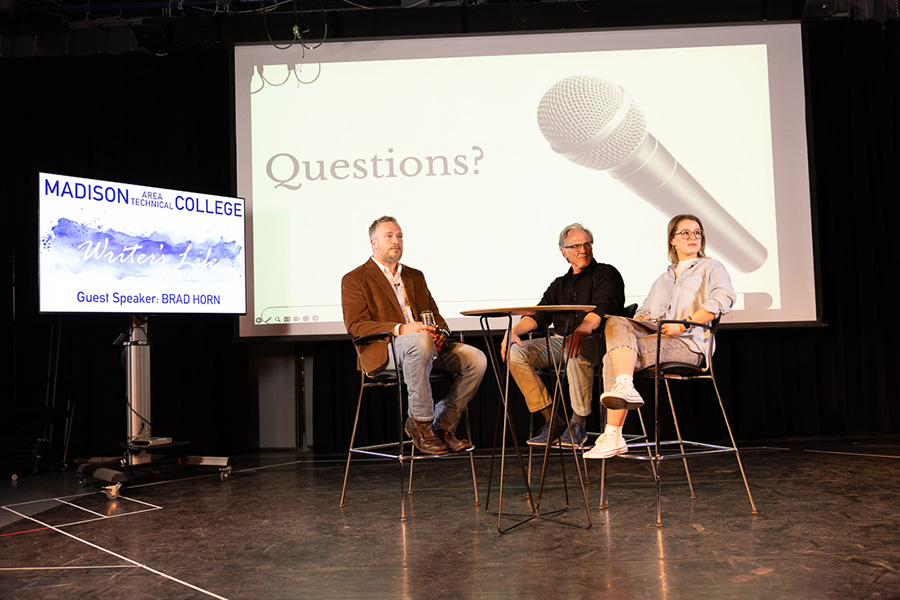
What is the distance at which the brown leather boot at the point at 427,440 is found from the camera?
2965 mm

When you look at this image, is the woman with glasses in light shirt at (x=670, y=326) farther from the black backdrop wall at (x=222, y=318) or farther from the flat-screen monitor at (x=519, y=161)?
the black backdrop wall at (x=222, y=318)

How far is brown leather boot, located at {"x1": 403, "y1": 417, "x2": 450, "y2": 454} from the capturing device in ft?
9.73

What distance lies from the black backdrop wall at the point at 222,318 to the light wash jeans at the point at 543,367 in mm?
1697

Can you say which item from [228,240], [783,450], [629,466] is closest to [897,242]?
[783,450]

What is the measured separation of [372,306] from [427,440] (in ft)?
2.32

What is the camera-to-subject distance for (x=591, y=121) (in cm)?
474

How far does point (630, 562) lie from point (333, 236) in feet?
10.4

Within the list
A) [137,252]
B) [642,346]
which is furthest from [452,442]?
[137,252]

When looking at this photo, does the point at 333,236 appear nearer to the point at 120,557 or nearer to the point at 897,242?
the point at 120,557

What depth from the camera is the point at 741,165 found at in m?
4.66

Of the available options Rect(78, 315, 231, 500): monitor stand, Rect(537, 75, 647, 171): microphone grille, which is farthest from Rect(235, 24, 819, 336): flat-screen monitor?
Rect(78, 315, 231, 500): monitor stand

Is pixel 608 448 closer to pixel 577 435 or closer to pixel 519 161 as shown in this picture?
pixel 577 435

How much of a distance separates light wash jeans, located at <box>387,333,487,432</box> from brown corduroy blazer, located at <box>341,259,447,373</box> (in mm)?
156

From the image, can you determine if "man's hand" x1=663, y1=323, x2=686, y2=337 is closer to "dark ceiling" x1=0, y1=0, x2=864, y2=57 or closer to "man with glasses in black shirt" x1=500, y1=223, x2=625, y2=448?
"man with glasses in black shirt" x1=500, y1=223, x2=625, y2=448
